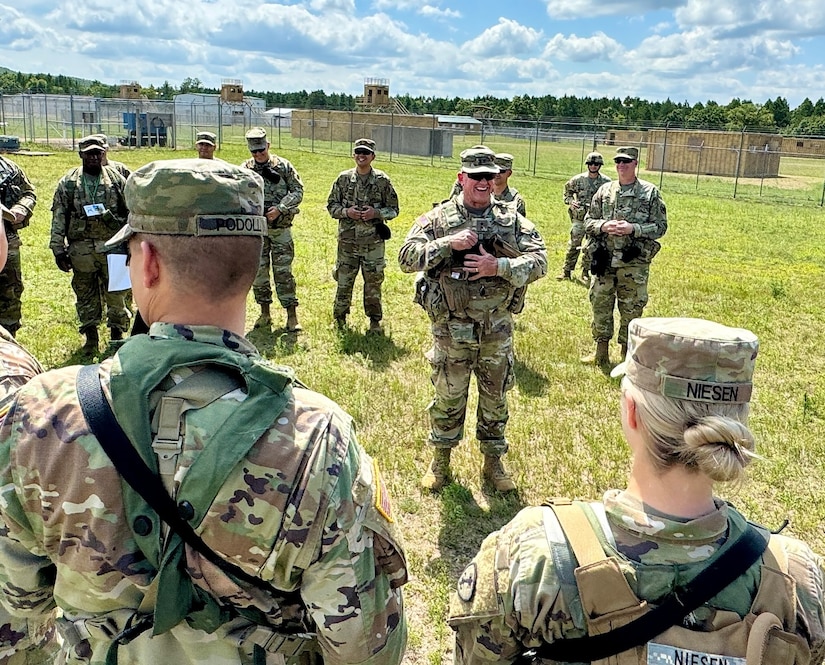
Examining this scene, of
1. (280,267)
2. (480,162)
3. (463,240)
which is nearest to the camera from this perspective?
(463,240)

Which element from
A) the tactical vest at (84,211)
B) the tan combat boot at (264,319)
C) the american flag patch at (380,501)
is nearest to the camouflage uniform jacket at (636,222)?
the tan combat boot at (264,319)

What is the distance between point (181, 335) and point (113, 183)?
659cm

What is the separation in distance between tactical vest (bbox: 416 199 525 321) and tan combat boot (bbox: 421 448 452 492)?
109cm

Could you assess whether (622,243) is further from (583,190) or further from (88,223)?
(88,223)

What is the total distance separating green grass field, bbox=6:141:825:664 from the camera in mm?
4973

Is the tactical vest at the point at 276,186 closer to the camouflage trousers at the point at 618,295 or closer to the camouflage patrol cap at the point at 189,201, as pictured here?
the camouflage trousers at the point at 618,295

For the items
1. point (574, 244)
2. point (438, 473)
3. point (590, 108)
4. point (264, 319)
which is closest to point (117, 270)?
point (438, 473)

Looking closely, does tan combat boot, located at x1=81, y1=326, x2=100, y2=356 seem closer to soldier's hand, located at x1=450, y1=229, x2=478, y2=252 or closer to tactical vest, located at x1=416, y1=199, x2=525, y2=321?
tactical vest, located at x1=416, y1=199, x2=525, y2=321

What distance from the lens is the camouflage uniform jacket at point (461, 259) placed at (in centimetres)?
472

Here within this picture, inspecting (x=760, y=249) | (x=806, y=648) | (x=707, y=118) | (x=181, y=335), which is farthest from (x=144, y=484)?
(x=707, y=118)

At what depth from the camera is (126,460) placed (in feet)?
5.14

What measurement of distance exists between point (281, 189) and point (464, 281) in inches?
176

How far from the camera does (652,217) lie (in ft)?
25.0

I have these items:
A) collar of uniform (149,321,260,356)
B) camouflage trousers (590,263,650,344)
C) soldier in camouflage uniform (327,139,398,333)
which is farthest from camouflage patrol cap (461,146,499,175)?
soldier in camouflage uniform (327,139,398,333)
